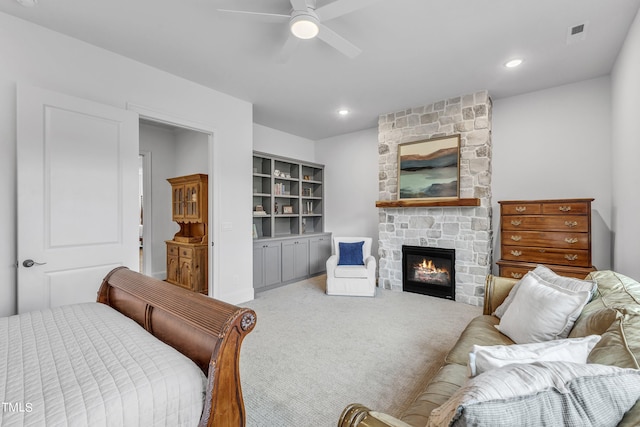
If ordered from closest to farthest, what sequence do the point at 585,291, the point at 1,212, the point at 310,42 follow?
the point at 585,291
the point at 1,212
the point at 310,42

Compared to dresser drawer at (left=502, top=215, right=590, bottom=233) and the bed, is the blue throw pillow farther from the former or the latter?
the bed

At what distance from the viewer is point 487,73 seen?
131 inches

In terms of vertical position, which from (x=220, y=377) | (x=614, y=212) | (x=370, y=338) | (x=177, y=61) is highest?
(x=177, y=61)

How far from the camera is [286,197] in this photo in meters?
5.51

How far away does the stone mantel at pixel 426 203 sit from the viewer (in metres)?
3.85

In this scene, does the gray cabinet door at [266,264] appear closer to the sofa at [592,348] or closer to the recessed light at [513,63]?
the sofa at [592,348]

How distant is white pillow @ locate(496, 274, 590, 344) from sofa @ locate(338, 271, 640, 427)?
0.04m

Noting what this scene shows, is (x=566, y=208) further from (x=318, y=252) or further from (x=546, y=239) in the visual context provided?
(x=318, y=252)

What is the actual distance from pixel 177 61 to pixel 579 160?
487 centimetres

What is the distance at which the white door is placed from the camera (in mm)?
2213

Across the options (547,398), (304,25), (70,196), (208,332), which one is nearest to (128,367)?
(208,332)

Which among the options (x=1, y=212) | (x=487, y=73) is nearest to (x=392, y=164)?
(x=487, y=73)

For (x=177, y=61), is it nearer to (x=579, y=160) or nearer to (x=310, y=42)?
(x=310, y=42)

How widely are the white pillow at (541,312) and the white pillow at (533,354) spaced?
0.50m
